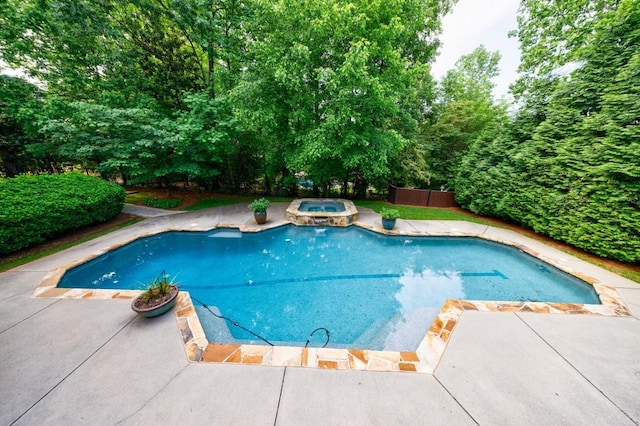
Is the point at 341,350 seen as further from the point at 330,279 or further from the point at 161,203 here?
the point at 161,203

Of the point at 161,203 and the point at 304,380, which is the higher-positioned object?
the point at 161,203

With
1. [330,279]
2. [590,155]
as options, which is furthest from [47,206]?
[590,155]

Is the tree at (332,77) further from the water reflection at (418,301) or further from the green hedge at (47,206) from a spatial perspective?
the green hedge at (47,206)

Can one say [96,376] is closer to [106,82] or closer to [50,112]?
[50,112]

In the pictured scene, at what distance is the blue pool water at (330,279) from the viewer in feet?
11.3

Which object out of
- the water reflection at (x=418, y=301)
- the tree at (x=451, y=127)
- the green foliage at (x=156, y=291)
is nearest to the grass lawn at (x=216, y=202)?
the green foliage at (x=156, y=291)

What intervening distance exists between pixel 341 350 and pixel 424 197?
9.74 metres

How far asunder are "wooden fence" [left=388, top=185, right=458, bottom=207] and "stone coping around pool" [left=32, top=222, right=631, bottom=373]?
6.59 m

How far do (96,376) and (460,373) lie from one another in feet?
13.6

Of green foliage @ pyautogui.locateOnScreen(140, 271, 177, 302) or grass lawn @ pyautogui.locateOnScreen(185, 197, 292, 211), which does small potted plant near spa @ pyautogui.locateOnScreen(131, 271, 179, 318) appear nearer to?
green foliage @ pyautogui.locateOnScreen(140, 271, 177, 302)

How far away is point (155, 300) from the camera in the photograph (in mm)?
3154

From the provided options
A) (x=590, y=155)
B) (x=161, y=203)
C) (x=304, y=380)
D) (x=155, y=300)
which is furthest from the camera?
(x=161, y=203)

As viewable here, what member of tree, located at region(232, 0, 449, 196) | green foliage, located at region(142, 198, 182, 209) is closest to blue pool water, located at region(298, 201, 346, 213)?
tree, located at region(232, 0, 449, 196)

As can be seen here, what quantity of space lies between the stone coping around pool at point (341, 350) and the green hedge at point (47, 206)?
5.57ft
